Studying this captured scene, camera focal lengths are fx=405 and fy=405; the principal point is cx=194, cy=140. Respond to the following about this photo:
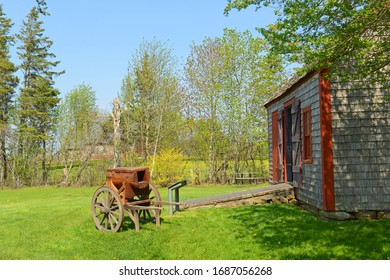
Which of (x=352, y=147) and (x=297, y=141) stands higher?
(x=297, y=141)

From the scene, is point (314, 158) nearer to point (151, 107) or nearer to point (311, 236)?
point (311, 236)

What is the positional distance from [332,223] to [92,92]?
3103 centimetres

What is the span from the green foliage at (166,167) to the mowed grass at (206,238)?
15.6 m

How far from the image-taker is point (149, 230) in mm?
10031

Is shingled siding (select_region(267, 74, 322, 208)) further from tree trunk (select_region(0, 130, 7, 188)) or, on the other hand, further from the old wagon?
tree trunk (select_region(0, 130, 7, 188))

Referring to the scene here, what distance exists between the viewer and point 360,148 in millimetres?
10898

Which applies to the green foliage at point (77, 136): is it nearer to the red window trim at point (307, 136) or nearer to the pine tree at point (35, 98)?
the pine tree at point (35, 98)

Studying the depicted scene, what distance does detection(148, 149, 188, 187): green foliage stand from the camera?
91.7ft

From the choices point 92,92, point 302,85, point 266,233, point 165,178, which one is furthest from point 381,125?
point 92,92

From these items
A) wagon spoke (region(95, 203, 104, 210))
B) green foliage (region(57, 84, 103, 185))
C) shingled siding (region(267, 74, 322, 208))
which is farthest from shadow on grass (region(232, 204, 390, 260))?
green foliage (region(57, 84, 103, 185))

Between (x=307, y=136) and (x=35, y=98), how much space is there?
2598cm

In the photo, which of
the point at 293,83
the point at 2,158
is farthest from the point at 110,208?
the point at 2,158

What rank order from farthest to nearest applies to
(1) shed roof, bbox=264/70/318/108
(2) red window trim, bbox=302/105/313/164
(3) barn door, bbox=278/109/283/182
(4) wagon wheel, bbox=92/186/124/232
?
(3) barn door, bbox=278/109/283/182 → (2) red window trim, bbox=302/105/313/164 → (1) shed roof, bbox=264/70/318/108 → (4) wagon wheel, bbox=92/186/124/232

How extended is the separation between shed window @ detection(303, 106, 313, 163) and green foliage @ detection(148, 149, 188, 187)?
16.0 meters
